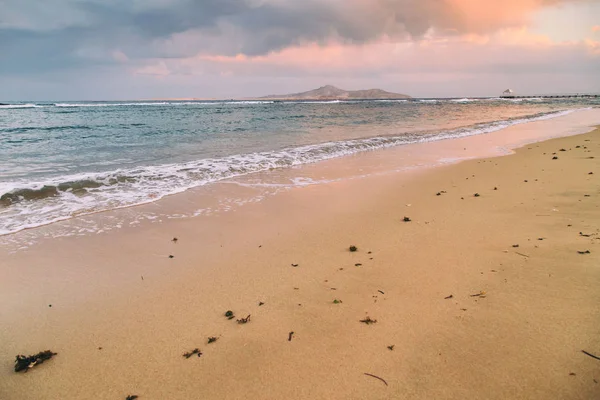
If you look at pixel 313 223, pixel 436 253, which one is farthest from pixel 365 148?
pixel 436 253

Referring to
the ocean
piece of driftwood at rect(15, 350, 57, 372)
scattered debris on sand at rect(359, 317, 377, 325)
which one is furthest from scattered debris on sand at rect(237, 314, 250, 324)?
the ocean

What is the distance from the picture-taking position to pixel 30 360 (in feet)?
8.43

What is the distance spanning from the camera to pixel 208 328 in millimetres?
2900

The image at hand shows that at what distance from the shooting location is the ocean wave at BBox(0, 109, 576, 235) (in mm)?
6248

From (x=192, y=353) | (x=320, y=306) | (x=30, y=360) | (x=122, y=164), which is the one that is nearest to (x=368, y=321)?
(x=320, y=306)

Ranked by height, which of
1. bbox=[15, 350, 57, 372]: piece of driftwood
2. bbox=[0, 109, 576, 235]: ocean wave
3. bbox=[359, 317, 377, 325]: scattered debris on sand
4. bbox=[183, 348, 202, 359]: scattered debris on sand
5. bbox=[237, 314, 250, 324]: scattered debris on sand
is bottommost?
bbox=[15, 350, 57, 372]: piece of driftwood

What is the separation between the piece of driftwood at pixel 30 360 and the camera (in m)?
2.51

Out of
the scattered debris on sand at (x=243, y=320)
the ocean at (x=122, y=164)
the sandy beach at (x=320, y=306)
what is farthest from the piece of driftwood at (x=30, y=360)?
the ocean at (x=122, y=164)

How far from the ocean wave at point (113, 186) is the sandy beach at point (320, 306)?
1.60 metres

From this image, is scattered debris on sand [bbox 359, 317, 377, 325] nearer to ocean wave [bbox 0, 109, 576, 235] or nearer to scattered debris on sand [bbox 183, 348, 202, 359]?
scattered debris on sand [bbox 183, 348, 202, 359]

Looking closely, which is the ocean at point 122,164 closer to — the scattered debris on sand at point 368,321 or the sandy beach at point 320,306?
the sandy beach at point 320,306

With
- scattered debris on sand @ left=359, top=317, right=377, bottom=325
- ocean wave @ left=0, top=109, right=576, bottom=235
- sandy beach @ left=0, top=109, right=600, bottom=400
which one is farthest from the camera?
ocean wave @ left=0, top=109, right=576, bottom=235

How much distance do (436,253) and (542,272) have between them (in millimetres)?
1029

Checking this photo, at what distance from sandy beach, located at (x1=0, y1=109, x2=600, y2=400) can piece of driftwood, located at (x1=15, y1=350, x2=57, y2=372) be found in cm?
5
